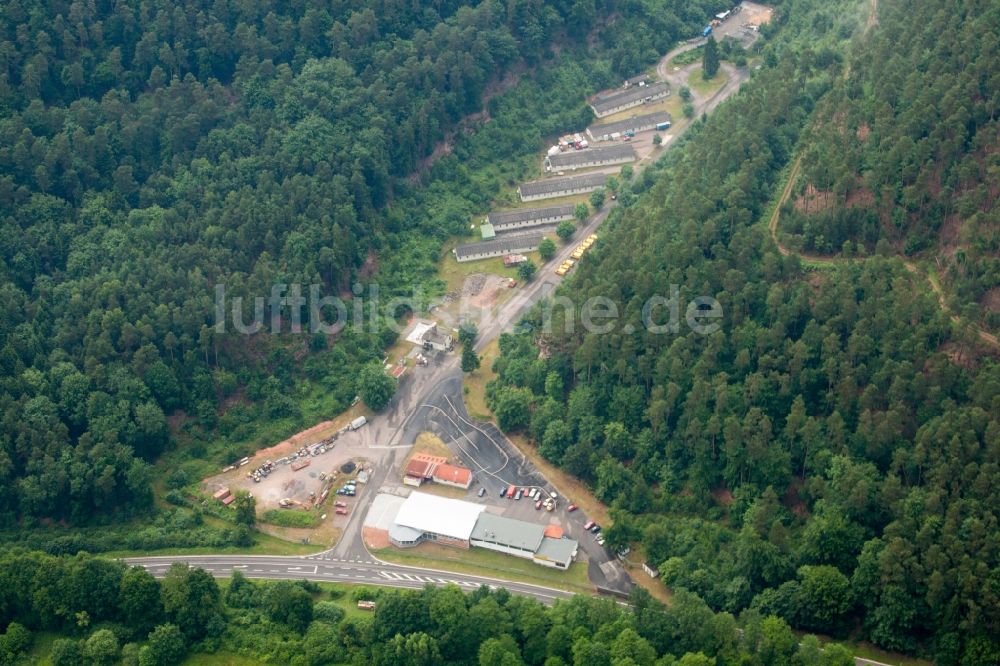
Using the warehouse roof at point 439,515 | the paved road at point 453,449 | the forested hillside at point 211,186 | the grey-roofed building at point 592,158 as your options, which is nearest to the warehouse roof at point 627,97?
the forested hillside at point 211,186

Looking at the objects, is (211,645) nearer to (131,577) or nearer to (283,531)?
(131,577)

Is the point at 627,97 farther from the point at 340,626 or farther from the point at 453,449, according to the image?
the point at 340,626

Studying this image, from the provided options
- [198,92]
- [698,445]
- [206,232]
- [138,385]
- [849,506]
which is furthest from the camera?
[198,92]

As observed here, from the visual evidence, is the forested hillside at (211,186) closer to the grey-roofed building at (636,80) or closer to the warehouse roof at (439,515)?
the grey-roofed building at (636,80)

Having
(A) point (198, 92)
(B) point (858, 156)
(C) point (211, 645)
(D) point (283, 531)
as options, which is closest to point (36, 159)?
(A) point (198, 92)

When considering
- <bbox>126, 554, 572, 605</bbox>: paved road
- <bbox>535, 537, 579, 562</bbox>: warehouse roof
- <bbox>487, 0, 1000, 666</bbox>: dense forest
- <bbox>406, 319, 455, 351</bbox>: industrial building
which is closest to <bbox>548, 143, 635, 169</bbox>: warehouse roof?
<bbox>487, 0, 1000, 666</bbox>: dense forest

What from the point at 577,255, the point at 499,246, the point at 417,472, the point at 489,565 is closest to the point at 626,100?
the point at 577,255

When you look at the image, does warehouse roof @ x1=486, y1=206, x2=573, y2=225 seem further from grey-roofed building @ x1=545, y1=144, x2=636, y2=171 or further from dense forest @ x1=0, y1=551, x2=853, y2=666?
dense forest @ x1=0, y1=551, x2=853, y2=666
